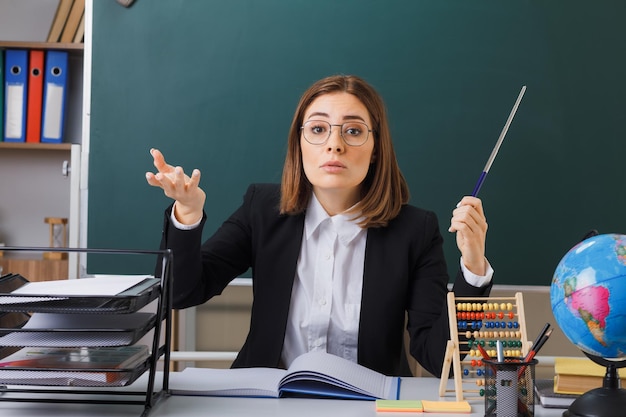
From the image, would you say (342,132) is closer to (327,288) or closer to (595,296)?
(327,288)

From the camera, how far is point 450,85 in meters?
2.56

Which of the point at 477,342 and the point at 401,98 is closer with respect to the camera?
the point at 477,342

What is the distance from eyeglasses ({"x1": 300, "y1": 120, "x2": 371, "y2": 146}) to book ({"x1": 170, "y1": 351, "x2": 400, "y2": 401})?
0.66 meters

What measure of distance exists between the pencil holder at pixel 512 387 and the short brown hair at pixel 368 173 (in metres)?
0.83

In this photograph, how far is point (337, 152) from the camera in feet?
5.87

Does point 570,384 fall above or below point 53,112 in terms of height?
below

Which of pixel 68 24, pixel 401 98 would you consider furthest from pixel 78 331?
pixel 68 24

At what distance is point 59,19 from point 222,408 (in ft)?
7.54

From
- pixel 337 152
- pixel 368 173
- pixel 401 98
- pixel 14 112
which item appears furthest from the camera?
pixel 14 112

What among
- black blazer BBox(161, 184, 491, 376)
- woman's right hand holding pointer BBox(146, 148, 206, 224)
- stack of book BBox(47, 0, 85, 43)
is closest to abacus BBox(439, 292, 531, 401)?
black blazer BBox(161, 184, 491, 376)

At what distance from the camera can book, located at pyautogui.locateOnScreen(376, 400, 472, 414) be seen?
116cm

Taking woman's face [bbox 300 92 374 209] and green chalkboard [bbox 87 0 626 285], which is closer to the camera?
woman's face [bbox 300 92 374 209]

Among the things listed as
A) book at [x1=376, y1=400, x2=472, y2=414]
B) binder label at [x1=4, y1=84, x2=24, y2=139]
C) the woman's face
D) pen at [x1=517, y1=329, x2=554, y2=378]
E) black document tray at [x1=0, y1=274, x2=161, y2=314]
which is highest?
binder label at [x1=4, y1=84, x2=24, y2=139]

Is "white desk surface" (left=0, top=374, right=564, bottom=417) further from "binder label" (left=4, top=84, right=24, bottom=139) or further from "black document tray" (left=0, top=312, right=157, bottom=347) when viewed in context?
"binder label" (left=4, top=84, right=24, bottom=139)
